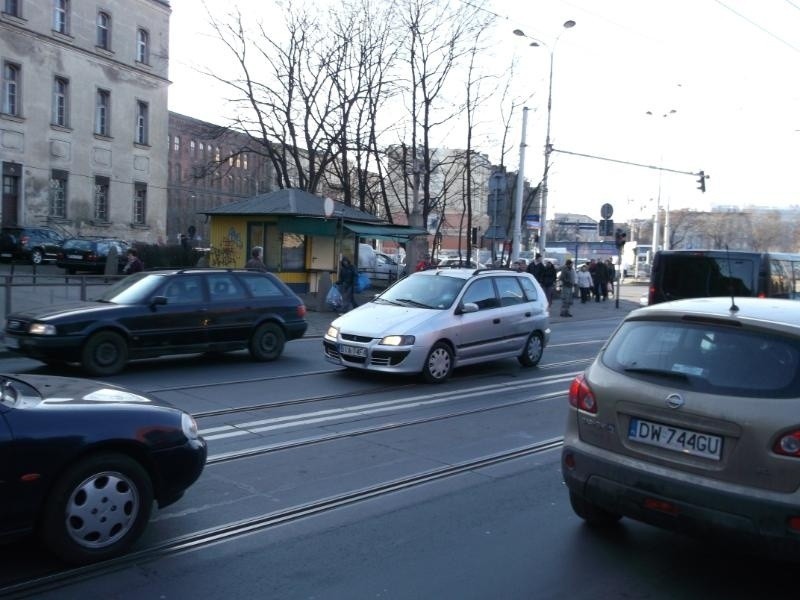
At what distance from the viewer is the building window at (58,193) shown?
40.7 metres

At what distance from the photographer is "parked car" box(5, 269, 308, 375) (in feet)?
34.3

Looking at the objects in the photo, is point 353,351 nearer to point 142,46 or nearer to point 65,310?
point 65,310

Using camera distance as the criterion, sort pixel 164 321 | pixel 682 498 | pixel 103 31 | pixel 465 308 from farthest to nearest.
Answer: pixel 103 31
pixel 164 321
pixel 465 308
pixel 682 498

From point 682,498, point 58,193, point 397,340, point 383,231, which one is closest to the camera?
point 682,498

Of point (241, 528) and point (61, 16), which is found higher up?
point (61, 16)

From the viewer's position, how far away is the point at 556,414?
30.8ft

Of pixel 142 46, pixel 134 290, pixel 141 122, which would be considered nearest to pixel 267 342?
pixel 134 290

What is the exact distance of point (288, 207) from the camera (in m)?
24.3

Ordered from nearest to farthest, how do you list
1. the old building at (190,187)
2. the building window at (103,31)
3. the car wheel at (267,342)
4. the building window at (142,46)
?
1. the car wheel at (267,342)
2. the building window at (103,31)
3. the building window at (142,46)
4. the old building at (190,187)

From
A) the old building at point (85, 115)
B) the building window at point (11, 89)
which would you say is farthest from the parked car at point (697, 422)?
the building window at point (11, 89)

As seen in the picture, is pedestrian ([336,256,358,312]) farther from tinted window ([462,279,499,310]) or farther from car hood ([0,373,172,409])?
car hood ([0,373,172,409])

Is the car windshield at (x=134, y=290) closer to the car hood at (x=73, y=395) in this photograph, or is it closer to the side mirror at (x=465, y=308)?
the side mirror at (x=465, y=308)

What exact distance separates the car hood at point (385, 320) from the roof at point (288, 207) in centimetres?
1197

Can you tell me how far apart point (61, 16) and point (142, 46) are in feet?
19.4
